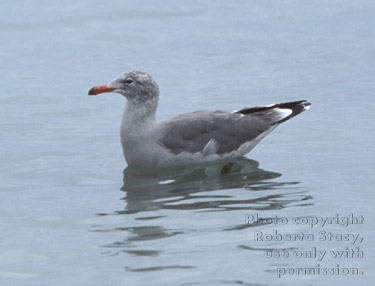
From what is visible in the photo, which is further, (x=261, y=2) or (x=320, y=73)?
(x=261, y=2)

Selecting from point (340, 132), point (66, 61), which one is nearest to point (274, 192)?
point (340, 132)

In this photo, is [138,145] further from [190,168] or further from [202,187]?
Result: [202,187]

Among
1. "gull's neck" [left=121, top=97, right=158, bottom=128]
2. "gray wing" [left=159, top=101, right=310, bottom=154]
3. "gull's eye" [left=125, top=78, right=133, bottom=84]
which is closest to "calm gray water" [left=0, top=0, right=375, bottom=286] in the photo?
"gray wing" [left=159, top=101, right=310, bottom=154]

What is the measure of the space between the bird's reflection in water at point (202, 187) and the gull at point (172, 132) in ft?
0.52

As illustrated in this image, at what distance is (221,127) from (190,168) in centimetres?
84

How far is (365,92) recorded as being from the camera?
17.8 m

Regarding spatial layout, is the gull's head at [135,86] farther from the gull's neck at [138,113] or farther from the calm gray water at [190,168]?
the calm gray water at [190,168]

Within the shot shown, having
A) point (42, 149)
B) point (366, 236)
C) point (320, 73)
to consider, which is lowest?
point (366, 236)

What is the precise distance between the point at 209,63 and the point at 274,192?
8.53m

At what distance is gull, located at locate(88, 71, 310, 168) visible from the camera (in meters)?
13.6

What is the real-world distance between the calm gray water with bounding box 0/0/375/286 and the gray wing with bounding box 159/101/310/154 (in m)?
0.37

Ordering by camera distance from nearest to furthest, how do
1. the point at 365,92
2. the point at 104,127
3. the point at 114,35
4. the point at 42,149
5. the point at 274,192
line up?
the point at 274,192 < the point at 42,149 < the point at 104,127 < the point at 365,92 < the point at 114,35

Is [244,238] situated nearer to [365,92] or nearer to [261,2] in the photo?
[365,92]

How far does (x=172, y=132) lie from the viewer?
44.9 feet
